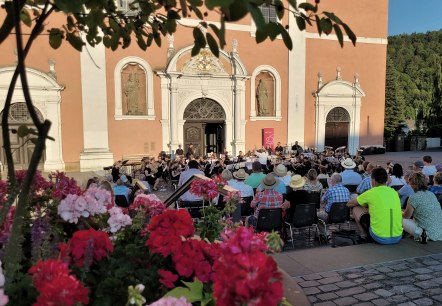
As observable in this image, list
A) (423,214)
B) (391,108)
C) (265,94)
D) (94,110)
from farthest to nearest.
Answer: (391,108) < (265,94) < (94,110) < (423,214)

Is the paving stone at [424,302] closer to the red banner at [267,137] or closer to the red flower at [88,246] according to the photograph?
the red flower at [88,246]

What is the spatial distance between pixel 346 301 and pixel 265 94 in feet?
62.1

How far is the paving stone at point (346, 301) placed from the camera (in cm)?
365

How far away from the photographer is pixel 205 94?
20484 mm

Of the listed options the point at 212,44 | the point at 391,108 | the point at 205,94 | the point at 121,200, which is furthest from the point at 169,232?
the point at 391,108

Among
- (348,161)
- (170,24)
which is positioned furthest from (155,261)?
(348,161)

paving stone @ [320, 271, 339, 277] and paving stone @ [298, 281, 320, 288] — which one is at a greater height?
paving stone @ [320, 271, 339, 277]

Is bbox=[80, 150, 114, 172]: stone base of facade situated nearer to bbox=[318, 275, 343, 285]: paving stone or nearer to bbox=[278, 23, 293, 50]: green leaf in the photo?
bbox=[318, 275, 343, 285]: paving stone

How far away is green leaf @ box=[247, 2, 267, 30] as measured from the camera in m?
1.33

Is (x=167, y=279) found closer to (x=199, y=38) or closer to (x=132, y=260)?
(x=132, y=260)

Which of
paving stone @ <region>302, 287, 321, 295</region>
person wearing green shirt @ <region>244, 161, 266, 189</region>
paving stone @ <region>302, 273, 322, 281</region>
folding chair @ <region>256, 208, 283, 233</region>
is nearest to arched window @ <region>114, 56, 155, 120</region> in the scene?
person wearing green shirt @ <region>244, 161, 266, 189</region>

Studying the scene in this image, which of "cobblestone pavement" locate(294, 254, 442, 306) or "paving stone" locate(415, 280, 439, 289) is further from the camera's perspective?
"paving stone" locate(415, 280, 439, 289)

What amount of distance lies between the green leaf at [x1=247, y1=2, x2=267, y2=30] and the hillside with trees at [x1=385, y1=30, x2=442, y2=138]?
36.4 m

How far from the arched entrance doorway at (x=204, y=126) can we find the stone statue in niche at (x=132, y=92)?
272cm
